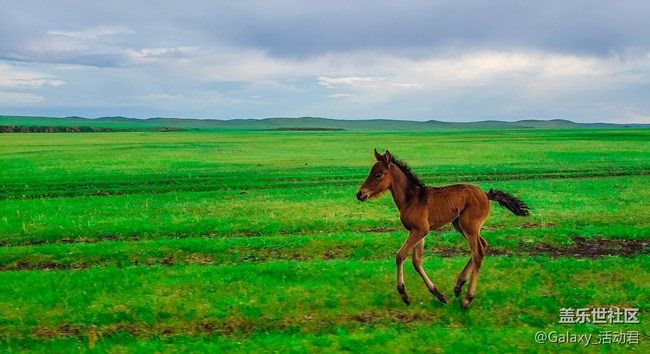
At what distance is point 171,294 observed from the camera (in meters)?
11.3

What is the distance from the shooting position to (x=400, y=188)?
1113 cm

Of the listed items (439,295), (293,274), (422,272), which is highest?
(422,272)

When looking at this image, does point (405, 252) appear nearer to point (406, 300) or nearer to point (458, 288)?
point (406, 300)

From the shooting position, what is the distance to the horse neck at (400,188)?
11.1m

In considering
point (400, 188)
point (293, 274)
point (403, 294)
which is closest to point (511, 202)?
point (400, 188)

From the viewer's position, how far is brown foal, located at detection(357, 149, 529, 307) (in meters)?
10.6

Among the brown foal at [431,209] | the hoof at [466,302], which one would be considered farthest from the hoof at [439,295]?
the hoof at [466,302]

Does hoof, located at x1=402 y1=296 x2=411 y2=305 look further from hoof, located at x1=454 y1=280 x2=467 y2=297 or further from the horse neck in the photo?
the horse neck

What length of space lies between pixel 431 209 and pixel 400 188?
80 cm

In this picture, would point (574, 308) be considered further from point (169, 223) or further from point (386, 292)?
point (169, 223)

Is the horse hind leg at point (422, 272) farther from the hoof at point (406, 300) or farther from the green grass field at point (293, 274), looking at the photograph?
the hoof at point (406, 300)

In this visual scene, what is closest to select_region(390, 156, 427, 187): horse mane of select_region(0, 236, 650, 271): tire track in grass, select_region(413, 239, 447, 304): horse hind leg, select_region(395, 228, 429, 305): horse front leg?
select_region(395, 228, 429, 305): horse front leg

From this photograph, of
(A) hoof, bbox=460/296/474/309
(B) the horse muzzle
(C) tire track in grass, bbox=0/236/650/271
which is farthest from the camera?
(C) tire track in grass, bbox=0/236/650/271

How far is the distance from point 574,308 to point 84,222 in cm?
1802
